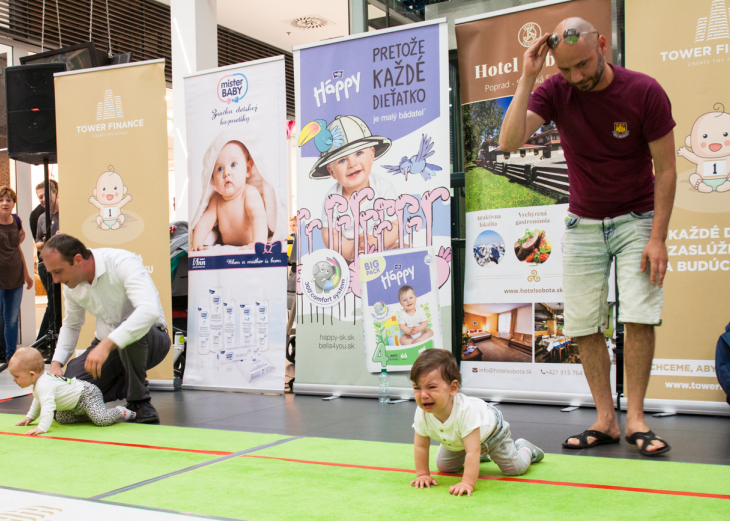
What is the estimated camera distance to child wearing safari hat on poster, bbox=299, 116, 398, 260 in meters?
4.09

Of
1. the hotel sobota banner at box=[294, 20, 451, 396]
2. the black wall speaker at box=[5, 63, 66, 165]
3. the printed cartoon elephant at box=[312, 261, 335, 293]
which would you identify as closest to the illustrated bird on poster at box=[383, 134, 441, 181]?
the hotel sobota banner at box=[294, 20, 451, 396]

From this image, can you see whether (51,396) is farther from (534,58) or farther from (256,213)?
(534,58)

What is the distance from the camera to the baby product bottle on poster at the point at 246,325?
4.50 m

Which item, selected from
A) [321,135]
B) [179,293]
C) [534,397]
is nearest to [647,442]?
[534,397]

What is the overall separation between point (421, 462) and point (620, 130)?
1.42 meters

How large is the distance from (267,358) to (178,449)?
1702 mm

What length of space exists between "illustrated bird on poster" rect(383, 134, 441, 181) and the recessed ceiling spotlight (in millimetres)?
6611

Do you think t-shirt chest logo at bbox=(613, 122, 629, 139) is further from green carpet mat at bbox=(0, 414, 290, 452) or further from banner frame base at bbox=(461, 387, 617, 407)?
green carpet mat at bbox=(0, 414, 290, 452)

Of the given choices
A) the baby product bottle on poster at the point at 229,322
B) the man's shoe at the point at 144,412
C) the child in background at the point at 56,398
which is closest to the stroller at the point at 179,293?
the baby product bottle on poster at the point at 229,322

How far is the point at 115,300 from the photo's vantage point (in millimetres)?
3508

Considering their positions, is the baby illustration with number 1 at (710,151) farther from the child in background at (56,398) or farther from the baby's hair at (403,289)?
the child in background at (56,398)

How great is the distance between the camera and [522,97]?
2439 mm

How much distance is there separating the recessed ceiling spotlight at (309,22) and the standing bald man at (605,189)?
7972mm

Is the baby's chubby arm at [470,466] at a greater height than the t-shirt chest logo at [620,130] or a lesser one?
lesser
